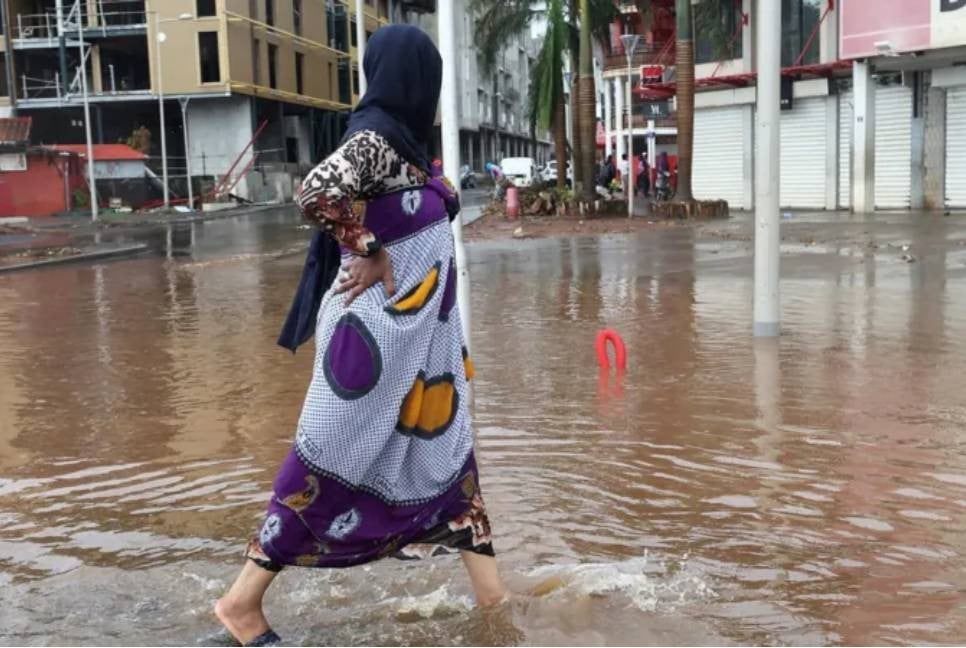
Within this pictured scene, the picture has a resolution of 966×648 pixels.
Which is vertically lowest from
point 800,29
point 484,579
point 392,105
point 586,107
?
point 484,579

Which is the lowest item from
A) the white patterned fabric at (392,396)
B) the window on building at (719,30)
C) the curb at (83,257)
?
the curb at (83,257)

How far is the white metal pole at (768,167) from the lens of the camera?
7930 mm

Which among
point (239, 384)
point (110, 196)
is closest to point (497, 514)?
point (239, 384)

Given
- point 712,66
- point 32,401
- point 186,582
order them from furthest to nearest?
point 712,66 < point 32,401 < point 186,582

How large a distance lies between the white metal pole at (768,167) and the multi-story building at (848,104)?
1631 cm

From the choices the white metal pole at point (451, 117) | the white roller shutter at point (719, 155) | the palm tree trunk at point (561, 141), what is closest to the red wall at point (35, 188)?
the palm tree trunk at point (561, 141)

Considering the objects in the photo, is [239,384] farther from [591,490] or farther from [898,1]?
[898,1]

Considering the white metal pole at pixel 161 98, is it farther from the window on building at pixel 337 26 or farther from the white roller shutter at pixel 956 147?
the white roller shutter at pixel 956 147

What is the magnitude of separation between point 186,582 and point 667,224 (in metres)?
21.1

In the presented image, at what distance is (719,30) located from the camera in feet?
97.6

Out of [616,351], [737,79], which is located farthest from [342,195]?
[737,79]

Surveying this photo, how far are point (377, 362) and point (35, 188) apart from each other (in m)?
40.1

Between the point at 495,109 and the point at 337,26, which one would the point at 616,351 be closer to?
the point at 337,26

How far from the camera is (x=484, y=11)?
1449 inches
